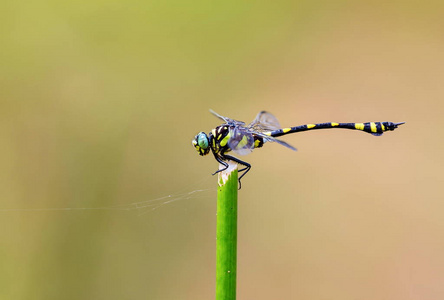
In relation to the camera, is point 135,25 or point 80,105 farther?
point 135,25

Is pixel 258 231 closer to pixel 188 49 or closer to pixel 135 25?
pixel 188 49

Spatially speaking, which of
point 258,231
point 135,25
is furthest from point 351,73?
point 135,25

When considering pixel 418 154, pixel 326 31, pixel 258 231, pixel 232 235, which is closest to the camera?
pixel 232 235

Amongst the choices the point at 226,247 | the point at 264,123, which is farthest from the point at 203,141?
the point at 226,247

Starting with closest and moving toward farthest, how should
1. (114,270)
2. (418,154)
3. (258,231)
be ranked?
(114,270) < (258,231) < (418,154)

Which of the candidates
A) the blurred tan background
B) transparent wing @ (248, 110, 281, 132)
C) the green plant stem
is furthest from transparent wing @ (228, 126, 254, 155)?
the blurred tan background

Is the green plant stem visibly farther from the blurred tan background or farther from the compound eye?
the blurred tan background

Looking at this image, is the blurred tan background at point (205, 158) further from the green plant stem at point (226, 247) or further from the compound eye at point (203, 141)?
the green plant stem at point (226, 247)
